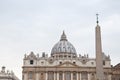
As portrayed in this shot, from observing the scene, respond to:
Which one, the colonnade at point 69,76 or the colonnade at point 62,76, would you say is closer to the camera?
the colonnade at point 62,76

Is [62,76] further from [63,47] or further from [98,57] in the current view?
[98,57]

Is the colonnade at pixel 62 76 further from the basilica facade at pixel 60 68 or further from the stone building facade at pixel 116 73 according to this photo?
the stone building facade at pixel 116 73

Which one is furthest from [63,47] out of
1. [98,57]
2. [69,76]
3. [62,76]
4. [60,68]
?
[98,57]

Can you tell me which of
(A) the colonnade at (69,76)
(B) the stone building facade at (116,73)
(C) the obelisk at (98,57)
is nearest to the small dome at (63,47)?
(A) the colonnade at (69,76)

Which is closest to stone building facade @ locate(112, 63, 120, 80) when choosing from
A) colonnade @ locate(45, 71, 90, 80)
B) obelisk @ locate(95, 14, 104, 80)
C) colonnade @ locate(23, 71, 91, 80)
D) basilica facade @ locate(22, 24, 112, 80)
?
basilica facade @ locate(22, 24, 112, 80)

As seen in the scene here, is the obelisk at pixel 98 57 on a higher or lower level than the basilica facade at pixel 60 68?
lower

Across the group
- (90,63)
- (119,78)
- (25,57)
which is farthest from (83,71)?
(25,57)

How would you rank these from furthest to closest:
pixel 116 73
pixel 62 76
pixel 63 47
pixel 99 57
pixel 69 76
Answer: pixel 63 47
pixel 116 73
pixel 69 76
pixel 62 76
pixel 99 57

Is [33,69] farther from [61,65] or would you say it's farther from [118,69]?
[118,69]

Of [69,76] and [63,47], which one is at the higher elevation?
[63,47]

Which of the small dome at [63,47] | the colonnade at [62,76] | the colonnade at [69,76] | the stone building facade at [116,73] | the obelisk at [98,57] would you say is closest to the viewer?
the obelisk at [98,57]

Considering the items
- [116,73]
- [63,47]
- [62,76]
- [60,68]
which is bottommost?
[62,76]

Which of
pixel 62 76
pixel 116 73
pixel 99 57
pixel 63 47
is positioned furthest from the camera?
pixel 63 47

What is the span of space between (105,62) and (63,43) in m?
20.7
